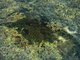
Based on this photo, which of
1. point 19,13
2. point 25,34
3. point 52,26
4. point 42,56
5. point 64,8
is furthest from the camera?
point 64,8

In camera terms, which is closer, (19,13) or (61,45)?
(61,45)

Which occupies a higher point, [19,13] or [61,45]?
[19,13]

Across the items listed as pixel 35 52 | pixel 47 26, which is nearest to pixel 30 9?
pixel 47 26

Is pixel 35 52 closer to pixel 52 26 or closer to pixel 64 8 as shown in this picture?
pixel 52 26

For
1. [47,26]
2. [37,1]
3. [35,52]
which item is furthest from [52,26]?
[37,1]

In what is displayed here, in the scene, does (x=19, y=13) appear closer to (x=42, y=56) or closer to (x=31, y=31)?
(x=31, y=31)

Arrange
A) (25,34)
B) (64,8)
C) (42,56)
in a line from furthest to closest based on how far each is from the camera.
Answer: (64,8)
(25,34)
(42,56)
